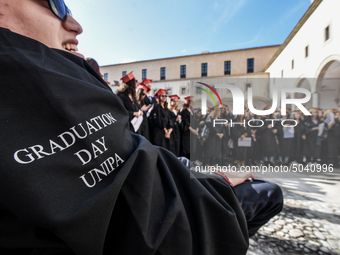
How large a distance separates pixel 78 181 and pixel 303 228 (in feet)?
7.13

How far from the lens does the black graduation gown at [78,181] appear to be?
0.42 metres

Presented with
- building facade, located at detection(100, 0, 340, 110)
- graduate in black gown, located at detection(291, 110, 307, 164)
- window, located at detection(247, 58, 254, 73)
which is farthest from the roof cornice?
graduate in black gown, located at detection(291, 110, 307, 164)

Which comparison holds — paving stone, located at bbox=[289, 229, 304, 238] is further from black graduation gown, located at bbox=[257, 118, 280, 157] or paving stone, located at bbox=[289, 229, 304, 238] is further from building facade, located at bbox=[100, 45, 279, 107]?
building facade, located at bbox=[100, 45, 279, 107]

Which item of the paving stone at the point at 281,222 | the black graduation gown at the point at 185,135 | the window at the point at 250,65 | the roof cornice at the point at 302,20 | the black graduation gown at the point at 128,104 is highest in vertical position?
the window at the point at 250,65

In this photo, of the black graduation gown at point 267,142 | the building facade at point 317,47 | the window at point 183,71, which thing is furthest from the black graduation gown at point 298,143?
the window at point 183,71

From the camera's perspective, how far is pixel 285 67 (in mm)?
20203

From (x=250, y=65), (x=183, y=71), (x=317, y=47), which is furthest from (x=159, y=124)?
(x=250, y=65)

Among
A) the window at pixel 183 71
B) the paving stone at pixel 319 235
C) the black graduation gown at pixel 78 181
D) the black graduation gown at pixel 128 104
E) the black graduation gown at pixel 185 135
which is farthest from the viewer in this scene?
the window at pixel 183 71

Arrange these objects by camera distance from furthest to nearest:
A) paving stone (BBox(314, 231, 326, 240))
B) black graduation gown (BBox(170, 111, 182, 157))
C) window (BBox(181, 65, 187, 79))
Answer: window (BBox(181, 65, 187, 79)), black graduation gown (BBox(170, 111, 182, 157)), paving stone (BBox(314, 231, 326, 240))

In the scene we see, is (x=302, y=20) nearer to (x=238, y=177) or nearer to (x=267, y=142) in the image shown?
(x=267, y=142)

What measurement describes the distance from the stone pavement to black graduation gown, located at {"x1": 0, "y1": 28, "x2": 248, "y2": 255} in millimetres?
676

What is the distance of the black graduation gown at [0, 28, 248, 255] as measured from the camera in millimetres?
420

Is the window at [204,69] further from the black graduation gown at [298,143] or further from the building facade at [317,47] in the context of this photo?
the black graduation gown at [298,143]

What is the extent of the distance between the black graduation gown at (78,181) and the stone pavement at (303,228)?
0.68 meters
